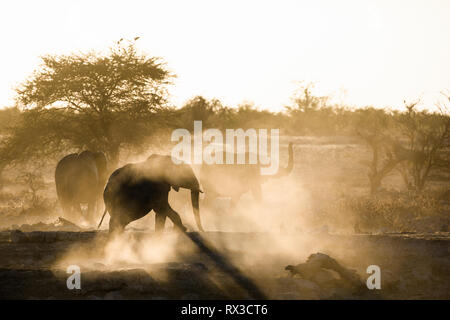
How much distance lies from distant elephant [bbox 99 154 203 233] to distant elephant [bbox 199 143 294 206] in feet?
19.8

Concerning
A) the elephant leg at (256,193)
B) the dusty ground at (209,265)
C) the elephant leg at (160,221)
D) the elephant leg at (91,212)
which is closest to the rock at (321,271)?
the dusty ground at (209,265)

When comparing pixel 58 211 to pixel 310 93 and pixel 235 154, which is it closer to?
pixel 235 154

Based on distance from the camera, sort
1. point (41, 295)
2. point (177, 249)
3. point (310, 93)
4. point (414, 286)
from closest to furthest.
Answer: point (41, 295) < point (414, 286) < point (177, 249) < point (310, 93)

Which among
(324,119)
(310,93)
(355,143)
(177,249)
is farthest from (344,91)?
(177,249)

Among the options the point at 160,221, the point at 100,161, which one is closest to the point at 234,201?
the point at 100,161

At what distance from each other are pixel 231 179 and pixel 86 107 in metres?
4.89

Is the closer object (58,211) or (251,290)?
(251,290)

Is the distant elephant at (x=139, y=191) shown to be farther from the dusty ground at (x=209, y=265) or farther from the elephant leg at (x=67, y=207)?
the elephant leg at (x=67, y=207)

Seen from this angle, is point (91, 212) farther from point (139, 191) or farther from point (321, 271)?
point (321, 271)

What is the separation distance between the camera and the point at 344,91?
49.6 metres

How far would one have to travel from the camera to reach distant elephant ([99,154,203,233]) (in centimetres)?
866

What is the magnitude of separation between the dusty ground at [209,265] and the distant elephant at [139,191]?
404mm

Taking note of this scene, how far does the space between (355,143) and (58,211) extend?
799 inches

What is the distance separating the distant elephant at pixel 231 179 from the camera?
15.3 meters
